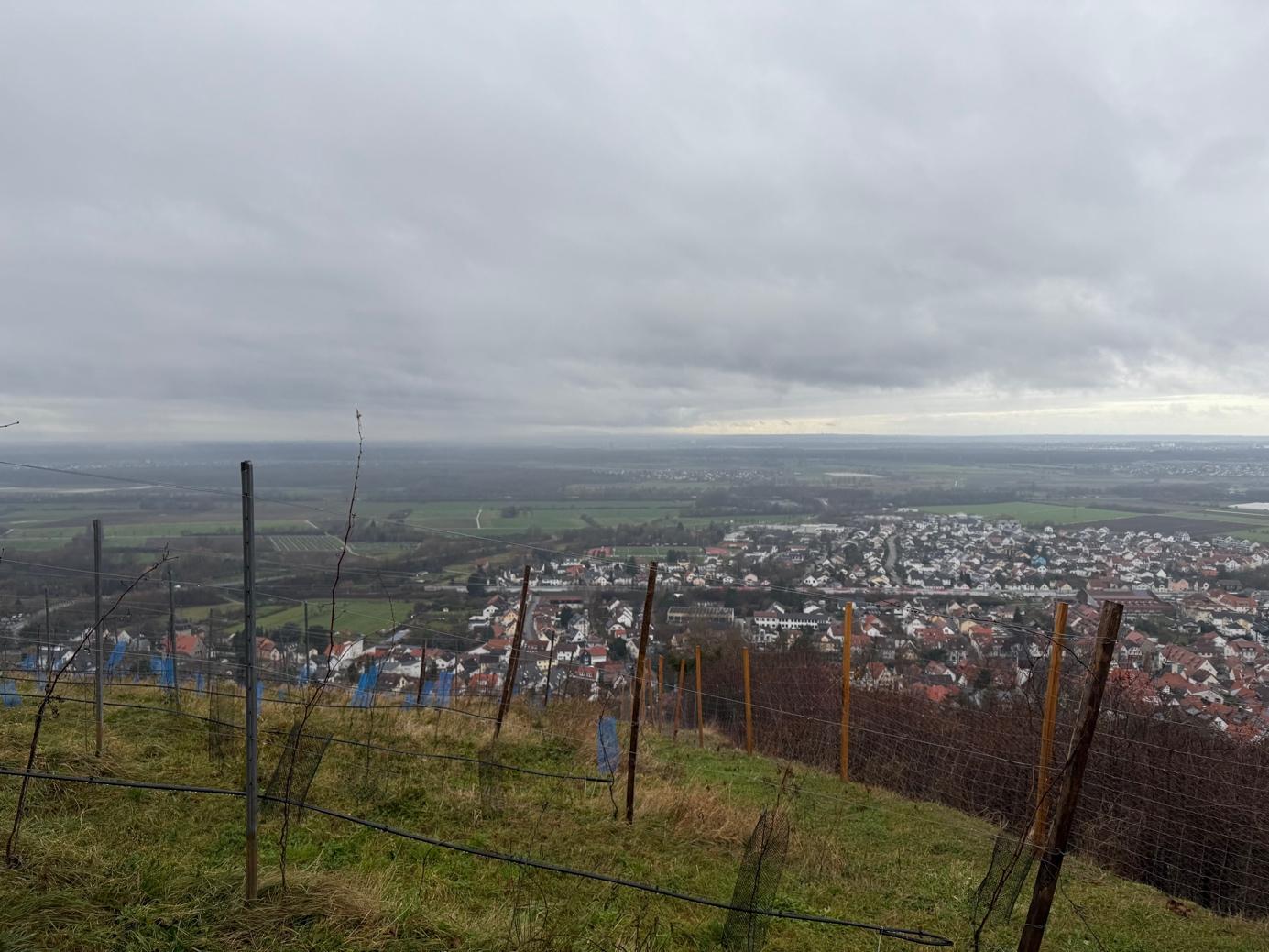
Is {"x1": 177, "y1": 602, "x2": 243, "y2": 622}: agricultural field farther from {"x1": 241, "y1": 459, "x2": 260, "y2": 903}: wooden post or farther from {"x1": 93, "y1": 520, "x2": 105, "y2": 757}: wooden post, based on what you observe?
{"x1": 241, "y1": 459, "x2": 260, "y2": 903}: wooden post

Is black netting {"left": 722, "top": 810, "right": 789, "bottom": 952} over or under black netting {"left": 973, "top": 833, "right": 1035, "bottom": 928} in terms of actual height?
over

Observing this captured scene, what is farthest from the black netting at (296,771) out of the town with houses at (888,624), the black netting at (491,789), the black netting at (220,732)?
the black netting at (491,789)

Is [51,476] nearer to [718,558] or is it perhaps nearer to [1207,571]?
[718,558]

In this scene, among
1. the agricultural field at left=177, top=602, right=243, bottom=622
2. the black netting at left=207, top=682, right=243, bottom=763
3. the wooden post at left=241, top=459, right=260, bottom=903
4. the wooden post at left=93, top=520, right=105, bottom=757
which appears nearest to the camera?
the wooden post at left=241, top=459, right=260, bottom=903

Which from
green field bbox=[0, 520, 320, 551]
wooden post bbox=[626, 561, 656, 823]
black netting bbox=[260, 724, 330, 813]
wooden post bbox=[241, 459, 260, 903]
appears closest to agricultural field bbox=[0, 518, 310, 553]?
green field bbox=[0, 520, 320, 551]

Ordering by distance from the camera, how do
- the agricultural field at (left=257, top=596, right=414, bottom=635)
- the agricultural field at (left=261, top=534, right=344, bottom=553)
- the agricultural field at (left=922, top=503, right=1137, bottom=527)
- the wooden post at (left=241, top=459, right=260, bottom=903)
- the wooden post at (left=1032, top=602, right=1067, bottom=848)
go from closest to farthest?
the wooden post at (left=241, top=459, right=260, bottom=903), the wooden post at (left=1032, top=602, right=1067, bottom=848), the agricultural field at (left=257, top=596, right=414, bottom=635), the agricultural field at (left=261, top=534, right=344, bottom=553), the agricultural field at (left=922, top=503, right=1137, bottom=527)

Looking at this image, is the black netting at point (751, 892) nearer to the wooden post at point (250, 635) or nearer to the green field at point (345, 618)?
the wooden post at point (250, 635)
